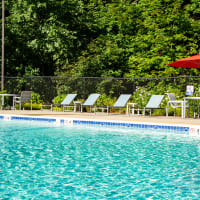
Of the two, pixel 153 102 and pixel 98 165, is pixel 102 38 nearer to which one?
pixel 153 102

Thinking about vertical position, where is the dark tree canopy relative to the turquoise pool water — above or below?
above

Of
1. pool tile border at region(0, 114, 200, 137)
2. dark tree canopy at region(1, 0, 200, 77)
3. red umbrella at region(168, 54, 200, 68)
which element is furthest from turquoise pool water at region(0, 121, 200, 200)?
dark tree canopy at region(1, 0, 200, 77)

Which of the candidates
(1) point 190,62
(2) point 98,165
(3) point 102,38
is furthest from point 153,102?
(3) point 102,38

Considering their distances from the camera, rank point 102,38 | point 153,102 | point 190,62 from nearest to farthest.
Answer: point 190,62
point 153,102
point 102,38

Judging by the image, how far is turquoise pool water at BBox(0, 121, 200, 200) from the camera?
15.2 ft

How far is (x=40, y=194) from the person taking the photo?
177 inches

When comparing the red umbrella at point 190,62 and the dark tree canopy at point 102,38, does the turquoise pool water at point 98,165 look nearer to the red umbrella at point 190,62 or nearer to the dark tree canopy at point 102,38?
the red umbrella at point 190,62

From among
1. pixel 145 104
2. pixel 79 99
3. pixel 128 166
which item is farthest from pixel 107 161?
pixel 79 99

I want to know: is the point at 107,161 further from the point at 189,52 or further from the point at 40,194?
the point at 189,52

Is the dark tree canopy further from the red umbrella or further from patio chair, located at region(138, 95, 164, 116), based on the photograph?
the red umbrella

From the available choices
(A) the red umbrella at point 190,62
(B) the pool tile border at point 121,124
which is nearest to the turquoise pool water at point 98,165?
(B) the pool tile border at point 121,124

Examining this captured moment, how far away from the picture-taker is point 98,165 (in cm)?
617

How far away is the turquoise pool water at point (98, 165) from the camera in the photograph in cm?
462

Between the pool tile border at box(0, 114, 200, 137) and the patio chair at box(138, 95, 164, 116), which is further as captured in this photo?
the patio chair at box(138, 95, 164, 116)
